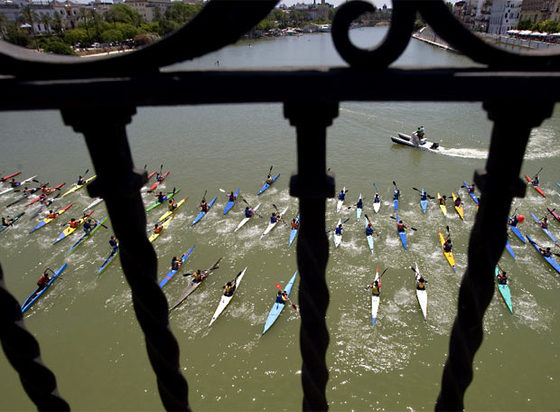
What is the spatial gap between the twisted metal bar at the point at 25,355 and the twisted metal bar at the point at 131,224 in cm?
70

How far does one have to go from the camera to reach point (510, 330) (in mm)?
11953

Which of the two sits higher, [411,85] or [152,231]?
[411,85]

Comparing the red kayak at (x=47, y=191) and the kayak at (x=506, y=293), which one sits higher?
the red kayak at (x=47, y=191)

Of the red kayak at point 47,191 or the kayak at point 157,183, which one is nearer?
the red kayak at point 47,191

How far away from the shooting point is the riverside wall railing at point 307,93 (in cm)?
152

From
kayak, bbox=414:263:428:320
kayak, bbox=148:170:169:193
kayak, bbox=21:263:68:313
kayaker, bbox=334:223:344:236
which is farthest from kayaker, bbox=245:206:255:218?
kayak, bbox=21:263:68:313

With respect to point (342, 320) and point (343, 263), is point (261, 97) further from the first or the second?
point (343, 263)

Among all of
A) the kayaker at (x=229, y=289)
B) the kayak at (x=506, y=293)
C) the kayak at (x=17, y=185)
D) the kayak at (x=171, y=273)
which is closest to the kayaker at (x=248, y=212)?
the kayak at (x=171, y=273)

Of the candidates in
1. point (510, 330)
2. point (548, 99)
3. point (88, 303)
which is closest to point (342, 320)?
point (510, 330)

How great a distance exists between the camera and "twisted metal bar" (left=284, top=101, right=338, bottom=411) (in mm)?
1718

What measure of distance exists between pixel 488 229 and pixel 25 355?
108 inches

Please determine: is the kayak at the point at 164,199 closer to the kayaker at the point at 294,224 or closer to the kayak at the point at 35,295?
the kayak at the point at 35,295

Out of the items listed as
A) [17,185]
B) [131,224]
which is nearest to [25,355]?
[131,224]

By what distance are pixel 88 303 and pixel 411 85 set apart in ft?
50.0
